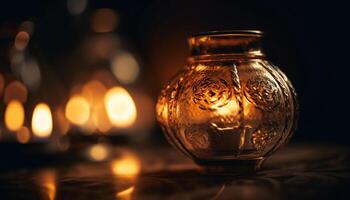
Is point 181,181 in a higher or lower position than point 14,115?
lower

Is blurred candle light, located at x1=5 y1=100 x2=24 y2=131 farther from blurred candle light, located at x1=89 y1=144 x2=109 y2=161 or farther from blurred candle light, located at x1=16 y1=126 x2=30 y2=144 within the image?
blurred candle light, located at x1=89 y1=144 x2=109 y2=161

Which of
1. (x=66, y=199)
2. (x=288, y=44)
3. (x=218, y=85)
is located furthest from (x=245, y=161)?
(x=288, y=44)

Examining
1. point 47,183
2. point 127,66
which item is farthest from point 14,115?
point 127,66

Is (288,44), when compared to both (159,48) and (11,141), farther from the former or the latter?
(11,141)

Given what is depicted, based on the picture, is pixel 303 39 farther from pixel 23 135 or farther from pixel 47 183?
pixel 47 183

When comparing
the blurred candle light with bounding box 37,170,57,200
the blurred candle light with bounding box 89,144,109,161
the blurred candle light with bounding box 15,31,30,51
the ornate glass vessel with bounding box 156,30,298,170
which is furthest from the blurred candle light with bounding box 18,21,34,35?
the ornate glass vessel with bounding box 156,30,298,170

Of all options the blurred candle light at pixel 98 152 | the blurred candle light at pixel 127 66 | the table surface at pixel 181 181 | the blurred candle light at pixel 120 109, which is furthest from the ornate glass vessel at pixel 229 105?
the blurred candle light at pixel 127 66
